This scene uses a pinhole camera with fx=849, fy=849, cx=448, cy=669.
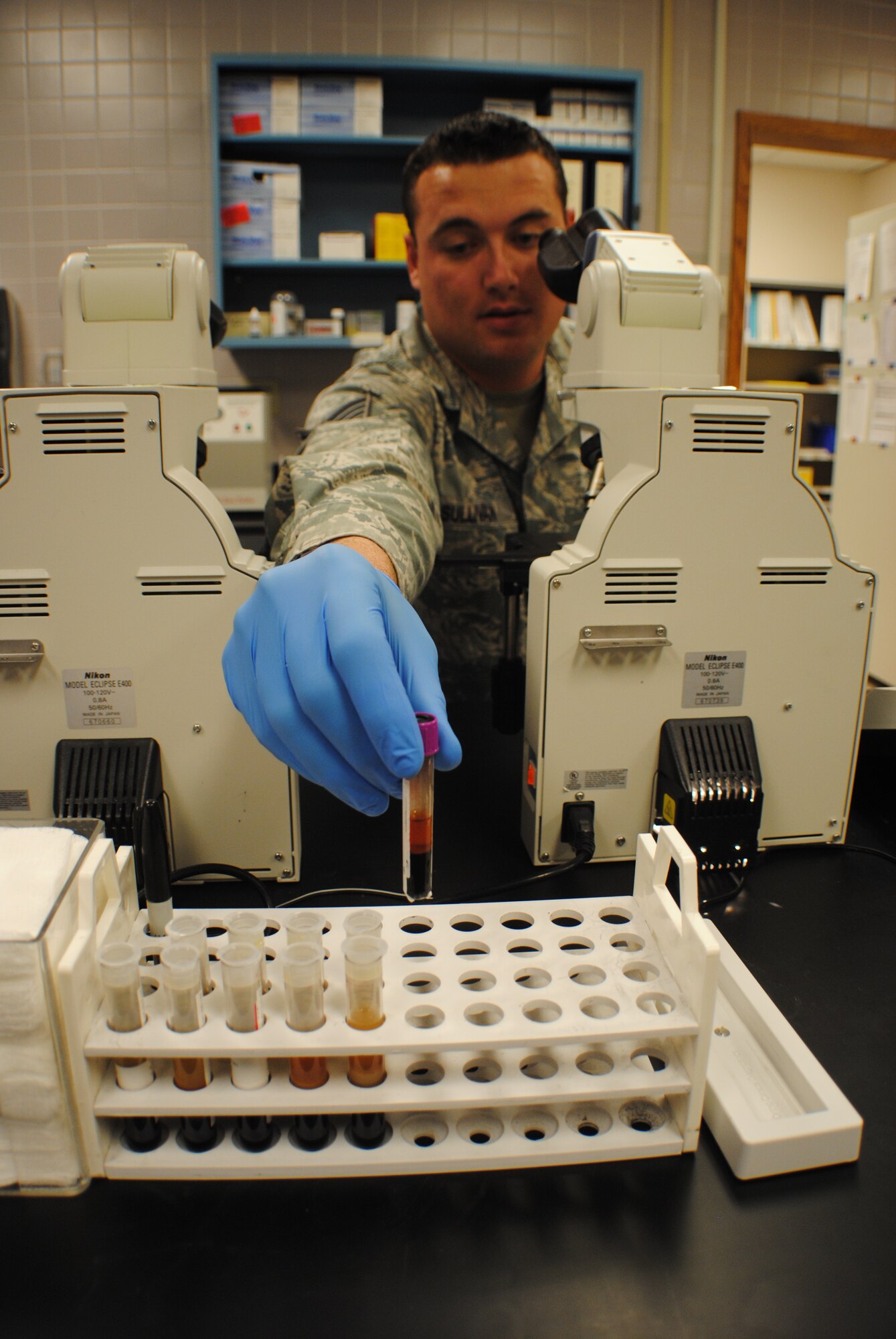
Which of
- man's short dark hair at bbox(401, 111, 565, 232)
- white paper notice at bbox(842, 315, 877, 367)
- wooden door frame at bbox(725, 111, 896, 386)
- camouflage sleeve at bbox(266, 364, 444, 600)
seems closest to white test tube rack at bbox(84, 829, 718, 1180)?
camouflage sleeve at bbox(266, 364, 444, 600)

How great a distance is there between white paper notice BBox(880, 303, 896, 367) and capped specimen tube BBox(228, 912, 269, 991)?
281 cm

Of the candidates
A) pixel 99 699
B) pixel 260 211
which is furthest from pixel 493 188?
pixel 260 211

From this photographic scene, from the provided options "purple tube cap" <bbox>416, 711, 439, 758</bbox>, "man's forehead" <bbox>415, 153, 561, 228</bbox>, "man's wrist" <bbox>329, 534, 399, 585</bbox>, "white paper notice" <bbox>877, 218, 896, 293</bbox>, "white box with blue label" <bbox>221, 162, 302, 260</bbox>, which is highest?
"white box with blue label" <bbox>221, 162, 302, 260</bbox>

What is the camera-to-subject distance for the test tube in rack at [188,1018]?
506 millimetres

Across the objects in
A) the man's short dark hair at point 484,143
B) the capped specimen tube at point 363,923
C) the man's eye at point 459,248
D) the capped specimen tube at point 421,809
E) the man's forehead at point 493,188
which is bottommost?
the capped specimen tube at point 363,923

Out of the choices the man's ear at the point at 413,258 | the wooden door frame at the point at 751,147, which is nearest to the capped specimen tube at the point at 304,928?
the man's ear at the point at 413,258

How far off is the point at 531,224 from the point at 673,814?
38.8 inches

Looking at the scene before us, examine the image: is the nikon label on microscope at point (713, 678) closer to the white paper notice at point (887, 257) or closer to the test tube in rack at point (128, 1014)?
the test tube in rack at point (128, 1014)

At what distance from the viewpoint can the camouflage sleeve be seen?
88cm

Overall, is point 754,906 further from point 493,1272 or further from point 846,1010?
point 493,1272

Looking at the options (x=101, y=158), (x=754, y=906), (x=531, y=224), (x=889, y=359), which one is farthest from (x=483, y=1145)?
(x=101, y=158)

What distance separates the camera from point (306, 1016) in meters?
0.51

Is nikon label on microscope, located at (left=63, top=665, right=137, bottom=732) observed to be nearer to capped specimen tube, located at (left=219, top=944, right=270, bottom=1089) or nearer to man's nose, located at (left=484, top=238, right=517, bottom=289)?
capped specimen tube, located at (left=219, top=944, right=270, bottom=1089)

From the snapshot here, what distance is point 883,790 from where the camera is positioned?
99 centimetres
